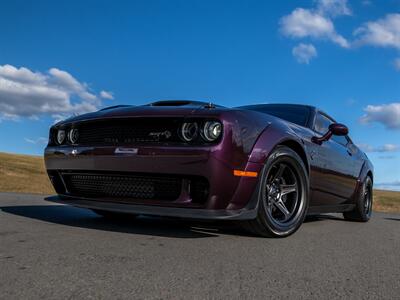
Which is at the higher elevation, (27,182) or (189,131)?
(189,131)

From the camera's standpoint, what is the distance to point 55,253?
2.68m

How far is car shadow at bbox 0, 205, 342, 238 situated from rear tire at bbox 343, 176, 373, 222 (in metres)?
2.51

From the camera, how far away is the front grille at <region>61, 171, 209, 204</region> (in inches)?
130

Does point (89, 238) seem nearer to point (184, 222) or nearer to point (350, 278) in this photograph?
point (184, 222)

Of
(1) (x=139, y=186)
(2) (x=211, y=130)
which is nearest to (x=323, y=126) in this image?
(2) (x=211, y=130)

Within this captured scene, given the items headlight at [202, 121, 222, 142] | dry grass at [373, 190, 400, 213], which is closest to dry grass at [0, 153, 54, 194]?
headlight at [202, 121, 222, 142]

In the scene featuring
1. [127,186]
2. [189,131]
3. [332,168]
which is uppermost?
[189,131]

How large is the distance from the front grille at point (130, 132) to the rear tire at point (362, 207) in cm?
343

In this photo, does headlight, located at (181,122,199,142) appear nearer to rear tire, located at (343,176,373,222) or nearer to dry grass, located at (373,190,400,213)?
rear tire, located at (343,176,373,222)

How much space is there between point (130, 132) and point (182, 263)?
1363 mm

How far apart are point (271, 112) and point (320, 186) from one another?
101 centimetres

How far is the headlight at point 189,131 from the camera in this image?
3.32 m

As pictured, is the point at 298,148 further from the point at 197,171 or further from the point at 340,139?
the point at 340,139

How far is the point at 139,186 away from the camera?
11.4 feet
